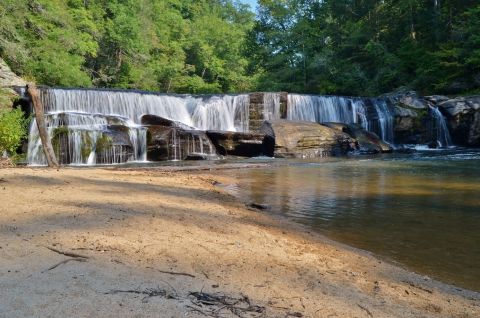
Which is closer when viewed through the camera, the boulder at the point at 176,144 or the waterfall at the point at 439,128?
the boulder at the point at 176,144

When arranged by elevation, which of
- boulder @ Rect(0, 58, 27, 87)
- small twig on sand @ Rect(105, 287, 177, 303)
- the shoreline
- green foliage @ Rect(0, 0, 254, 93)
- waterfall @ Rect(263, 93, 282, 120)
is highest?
green foliage @ Rect(0, 0, 254, 93)

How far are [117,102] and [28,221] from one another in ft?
59.2

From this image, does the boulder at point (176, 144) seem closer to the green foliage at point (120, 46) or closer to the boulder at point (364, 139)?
the boulder at point (364, 139)

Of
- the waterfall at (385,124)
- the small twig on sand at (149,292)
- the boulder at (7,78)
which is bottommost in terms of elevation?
the small twig on sand at (149,292)

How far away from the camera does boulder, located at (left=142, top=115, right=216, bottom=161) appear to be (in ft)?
62.5

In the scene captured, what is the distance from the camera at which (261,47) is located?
4503 cm

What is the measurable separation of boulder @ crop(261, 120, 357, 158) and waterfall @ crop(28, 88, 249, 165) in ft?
10.9

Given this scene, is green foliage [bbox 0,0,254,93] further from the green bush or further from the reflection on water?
the reflection on water

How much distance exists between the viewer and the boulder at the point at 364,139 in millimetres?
22453

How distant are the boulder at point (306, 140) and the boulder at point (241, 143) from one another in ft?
1.68

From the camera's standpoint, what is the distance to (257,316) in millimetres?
2697

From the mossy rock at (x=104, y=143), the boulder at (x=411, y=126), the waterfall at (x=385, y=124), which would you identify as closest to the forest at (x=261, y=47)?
the boulder at (x=411, y=126)

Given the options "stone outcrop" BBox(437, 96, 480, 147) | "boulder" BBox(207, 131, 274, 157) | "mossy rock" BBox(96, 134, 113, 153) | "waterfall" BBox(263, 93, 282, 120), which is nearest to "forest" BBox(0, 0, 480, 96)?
"stone outcrop" BBox(437, 96, 480, 147)

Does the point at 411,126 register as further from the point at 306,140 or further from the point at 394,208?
the point at 394,208
